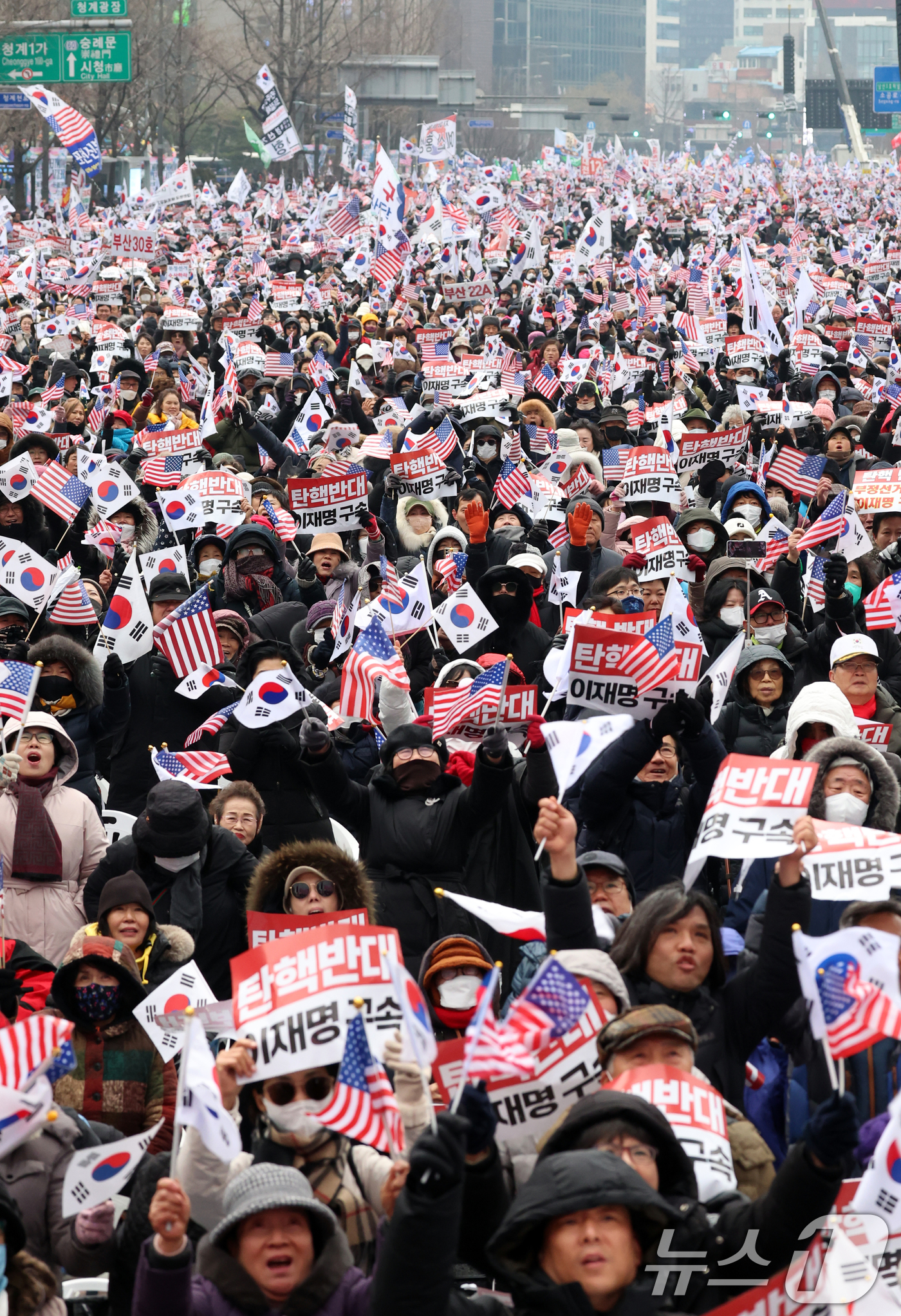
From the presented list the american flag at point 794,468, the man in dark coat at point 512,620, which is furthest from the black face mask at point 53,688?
the american flag at point 794,468

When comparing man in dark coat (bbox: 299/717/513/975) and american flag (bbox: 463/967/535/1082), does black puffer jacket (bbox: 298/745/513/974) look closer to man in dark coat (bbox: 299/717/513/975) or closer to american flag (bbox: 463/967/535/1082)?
man in dark coat (bbox: 299/717/513/975)

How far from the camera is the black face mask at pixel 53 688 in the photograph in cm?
725

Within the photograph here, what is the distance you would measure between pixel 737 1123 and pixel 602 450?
889cm

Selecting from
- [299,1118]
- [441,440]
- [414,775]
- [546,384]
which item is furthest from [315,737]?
[546,384]

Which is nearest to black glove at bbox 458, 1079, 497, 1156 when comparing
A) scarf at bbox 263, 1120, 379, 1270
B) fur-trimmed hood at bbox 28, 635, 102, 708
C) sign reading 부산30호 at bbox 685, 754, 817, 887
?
scarf at bbox 263, 1120, 379, 1270

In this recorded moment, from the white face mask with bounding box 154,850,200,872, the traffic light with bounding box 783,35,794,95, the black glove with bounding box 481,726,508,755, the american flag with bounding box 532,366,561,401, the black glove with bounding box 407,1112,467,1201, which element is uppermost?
the traffic light with bounding box 783,35,794,95

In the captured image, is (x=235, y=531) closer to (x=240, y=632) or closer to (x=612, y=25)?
(x=240, y=632)

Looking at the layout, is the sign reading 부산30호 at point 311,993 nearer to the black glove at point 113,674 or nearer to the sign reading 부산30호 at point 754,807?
the sign reading 부산30호 at point 754,807

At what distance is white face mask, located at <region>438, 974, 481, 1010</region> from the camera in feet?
14.8

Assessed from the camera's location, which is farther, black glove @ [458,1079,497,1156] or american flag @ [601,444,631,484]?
american flag @ [601,444,631,484]

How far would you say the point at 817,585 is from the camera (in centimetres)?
831

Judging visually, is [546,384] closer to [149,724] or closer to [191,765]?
[149,724]

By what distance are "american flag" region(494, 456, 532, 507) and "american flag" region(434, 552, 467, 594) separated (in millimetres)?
1672

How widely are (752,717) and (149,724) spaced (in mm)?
2449
